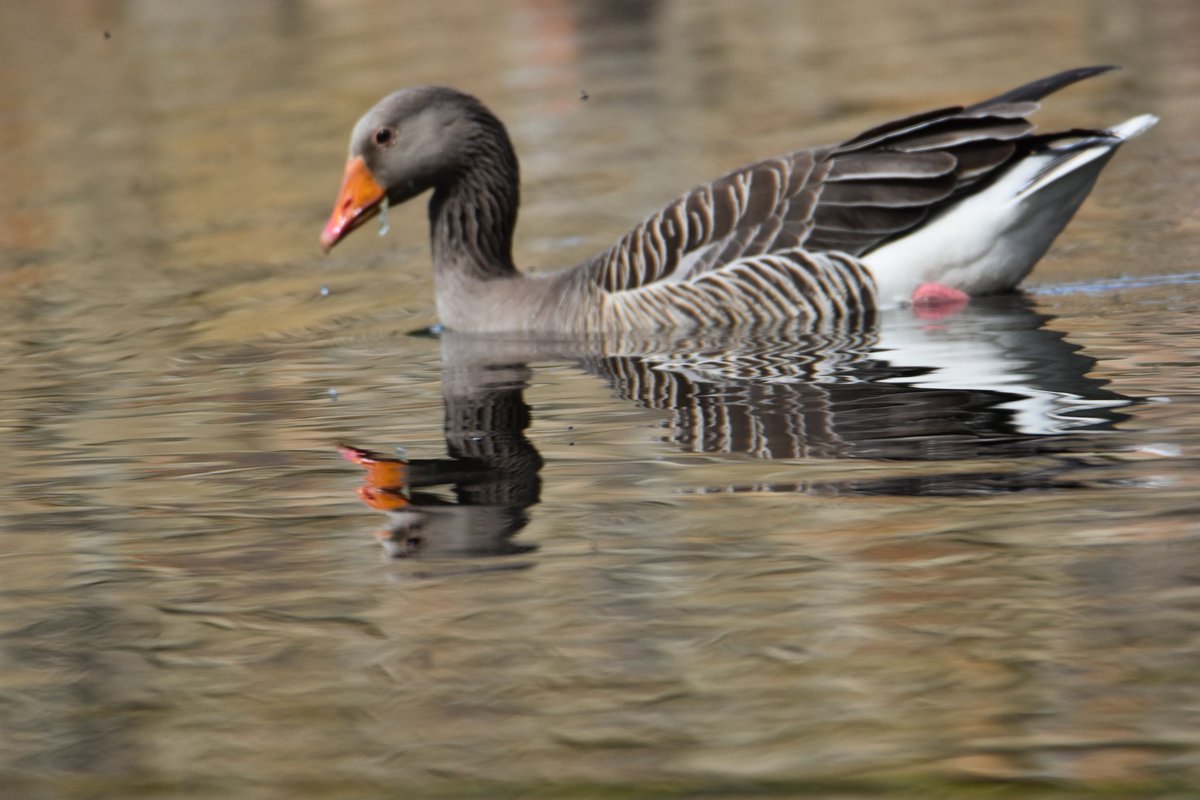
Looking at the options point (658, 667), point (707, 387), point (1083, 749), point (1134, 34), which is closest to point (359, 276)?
point (707, 387)

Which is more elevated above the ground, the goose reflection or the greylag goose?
the greylag goose

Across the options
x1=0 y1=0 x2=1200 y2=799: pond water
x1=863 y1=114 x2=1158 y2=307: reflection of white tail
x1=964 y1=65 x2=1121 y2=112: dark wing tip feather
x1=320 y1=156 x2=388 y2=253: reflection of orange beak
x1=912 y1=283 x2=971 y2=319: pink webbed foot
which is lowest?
x1=0 y1=0 x2=1200 y2=799: pond water

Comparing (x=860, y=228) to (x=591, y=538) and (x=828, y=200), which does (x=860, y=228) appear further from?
(x=591, y=538)

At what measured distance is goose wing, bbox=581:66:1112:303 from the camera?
8812 mm

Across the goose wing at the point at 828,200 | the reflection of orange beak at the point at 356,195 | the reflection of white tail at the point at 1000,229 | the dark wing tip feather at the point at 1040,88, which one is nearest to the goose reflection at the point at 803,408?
the reflection of white tail at the point at 1000,229

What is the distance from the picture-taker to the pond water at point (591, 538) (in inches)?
148

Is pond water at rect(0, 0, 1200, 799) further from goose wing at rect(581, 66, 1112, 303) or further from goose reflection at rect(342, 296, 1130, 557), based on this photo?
goose wing at rect(581, 66, 1112, 303)

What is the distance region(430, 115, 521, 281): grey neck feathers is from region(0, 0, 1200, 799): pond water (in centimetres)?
59

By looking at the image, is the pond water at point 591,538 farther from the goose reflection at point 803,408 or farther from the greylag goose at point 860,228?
the greylag goose at point 860,228

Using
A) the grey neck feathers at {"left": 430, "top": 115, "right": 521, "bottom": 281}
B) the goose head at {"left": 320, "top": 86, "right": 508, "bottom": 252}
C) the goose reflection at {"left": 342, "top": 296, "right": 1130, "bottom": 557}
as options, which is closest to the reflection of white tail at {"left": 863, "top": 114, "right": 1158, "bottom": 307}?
the goose reflection at {"left": 342, "top": 296, "right": 1130, "bottom": 557}

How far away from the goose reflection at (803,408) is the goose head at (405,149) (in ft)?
4.23

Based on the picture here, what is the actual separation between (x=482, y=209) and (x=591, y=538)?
17.2 feet

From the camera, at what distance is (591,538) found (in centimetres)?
528

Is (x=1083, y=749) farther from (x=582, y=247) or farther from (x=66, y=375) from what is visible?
(x=582, y=247)
